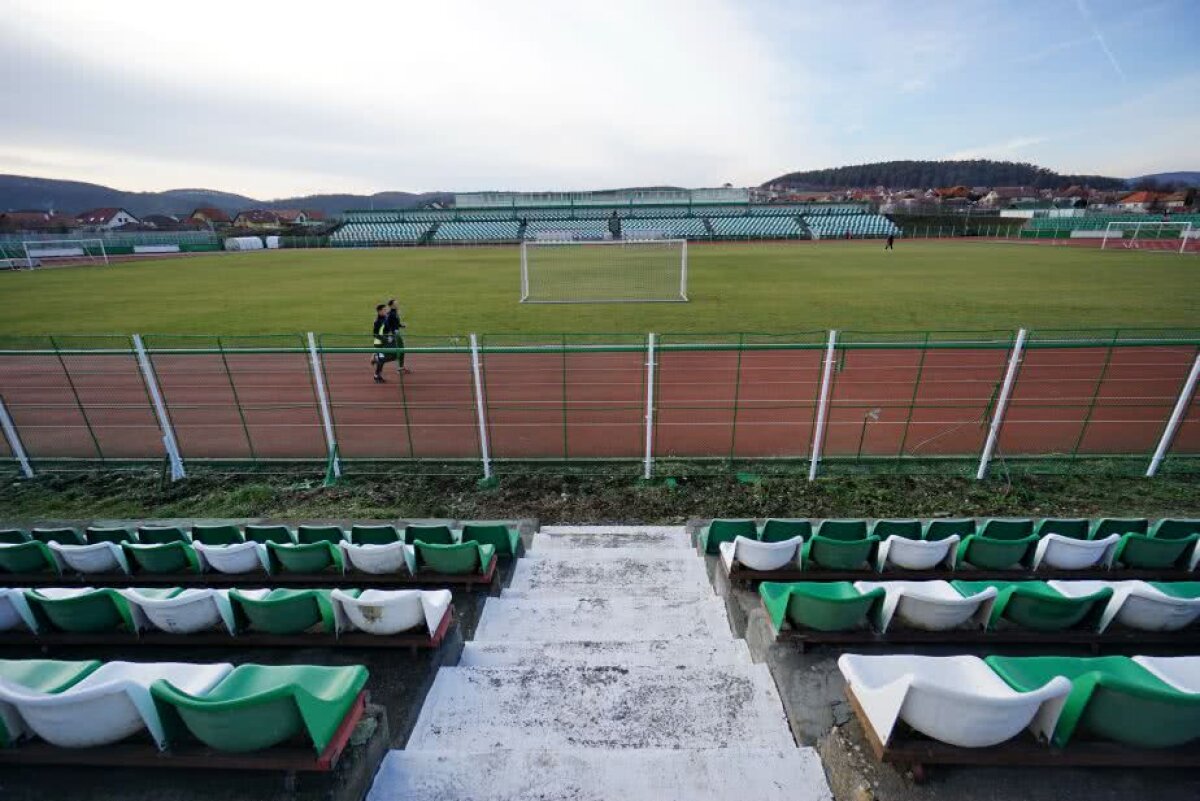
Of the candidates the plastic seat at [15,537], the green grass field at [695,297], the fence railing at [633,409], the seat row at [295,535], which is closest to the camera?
the seat row at [295,535]

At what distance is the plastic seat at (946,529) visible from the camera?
5.70 metres

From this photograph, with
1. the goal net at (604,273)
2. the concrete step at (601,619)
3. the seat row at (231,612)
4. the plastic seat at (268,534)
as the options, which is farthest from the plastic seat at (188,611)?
the goal net at (604,273)

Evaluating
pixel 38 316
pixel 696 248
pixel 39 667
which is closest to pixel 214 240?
pixel 38 316

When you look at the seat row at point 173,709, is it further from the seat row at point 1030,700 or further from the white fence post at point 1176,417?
the white fence post at point 1176,417

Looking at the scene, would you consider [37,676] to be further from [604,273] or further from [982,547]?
[604,273]

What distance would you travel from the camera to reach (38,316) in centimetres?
2512

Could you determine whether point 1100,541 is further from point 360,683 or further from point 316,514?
point 316,514

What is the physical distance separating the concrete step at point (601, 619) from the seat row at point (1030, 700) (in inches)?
77.6

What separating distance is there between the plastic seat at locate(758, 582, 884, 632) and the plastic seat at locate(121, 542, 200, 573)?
535 centimetres

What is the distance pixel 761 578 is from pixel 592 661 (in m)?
1.91

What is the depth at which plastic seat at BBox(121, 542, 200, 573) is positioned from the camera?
5.37m

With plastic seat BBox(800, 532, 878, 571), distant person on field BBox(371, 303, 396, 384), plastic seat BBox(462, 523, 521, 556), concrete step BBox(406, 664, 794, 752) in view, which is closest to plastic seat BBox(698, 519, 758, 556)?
plastic seat BBox(800, 532, 878, 571)

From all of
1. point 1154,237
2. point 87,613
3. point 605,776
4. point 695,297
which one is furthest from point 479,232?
point 605,776

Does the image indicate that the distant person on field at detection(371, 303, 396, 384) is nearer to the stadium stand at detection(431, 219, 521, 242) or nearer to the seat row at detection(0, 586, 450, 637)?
the seat row at detection(0, 586, 450, 637)
